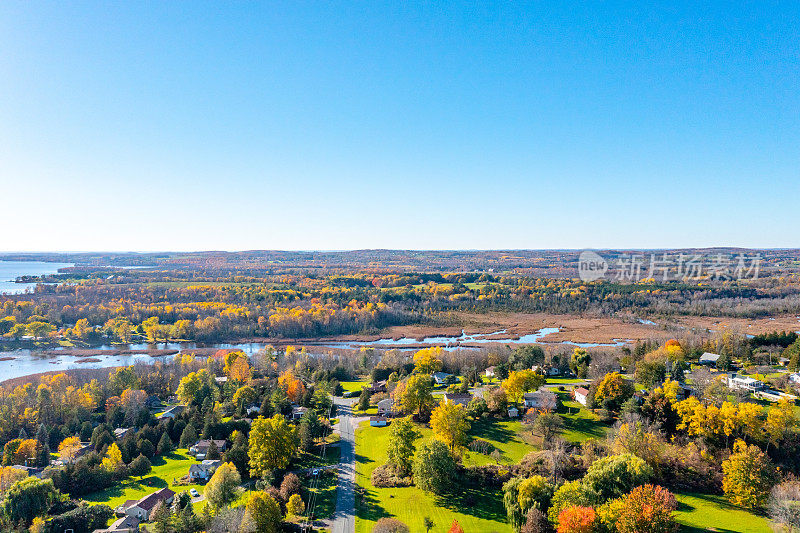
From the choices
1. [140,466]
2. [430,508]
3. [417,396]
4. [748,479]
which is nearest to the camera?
[748,479]

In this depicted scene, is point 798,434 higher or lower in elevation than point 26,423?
higher

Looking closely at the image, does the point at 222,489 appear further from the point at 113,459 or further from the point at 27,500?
the point at 113,459

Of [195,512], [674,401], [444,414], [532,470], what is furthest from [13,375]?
[674,401]

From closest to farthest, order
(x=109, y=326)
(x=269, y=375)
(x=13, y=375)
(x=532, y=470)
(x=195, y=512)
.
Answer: (x=195, y=512) < (x=532, y=470) < (x=269, y=375) < (x=13, y=375) < (x=109, y=326)

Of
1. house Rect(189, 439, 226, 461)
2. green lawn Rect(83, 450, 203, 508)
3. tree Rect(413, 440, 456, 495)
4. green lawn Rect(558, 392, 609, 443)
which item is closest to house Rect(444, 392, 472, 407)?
green lawn Rect(558, 392, 609, 443)

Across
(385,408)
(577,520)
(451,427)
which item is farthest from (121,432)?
(577,520)

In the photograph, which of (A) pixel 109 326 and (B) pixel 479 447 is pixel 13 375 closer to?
(A) pixel 109 326

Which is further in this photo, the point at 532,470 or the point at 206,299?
the point at 206,299

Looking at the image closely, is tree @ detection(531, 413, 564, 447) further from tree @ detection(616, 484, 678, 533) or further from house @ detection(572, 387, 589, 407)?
tree @ detection(616, 484, 678, 533)
